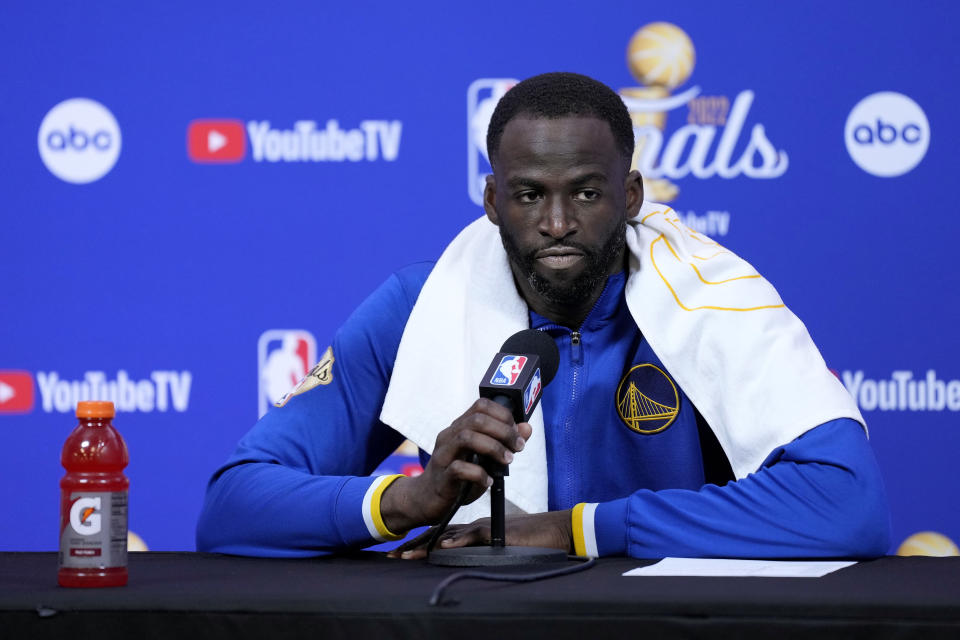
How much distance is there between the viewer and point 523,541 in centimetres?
142

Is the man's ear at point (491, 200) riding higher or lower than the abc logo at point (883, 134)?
lower

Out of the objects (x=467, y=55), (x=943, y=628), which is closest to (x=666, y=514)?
(x=943, y=628)

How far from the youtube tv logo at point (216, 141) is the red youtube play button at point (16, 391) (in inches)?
25.6

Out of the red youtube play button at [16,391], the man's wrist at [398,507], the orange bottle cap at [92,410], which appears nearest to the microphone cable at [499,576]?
the man's wrist at [398,507]

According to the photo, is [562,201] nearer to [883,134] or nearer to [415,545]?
[415,545]

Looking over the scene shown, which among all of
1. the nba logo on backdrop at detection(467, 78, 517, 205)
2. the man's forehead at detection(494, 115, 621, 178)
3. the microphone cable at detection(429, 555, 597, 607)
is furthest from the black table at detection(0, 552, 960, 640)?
the nba logo on backdrop at detection(467, 78, 517, 205)

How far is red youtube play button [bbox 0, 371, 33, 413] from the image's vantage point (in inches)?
105

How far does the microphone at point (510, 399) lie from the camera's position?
124 centimetres

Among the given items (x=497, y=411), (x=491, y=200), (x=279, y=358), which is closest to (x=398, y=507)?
(x=497, y=411)

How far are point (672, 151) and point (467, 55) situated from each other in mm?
523

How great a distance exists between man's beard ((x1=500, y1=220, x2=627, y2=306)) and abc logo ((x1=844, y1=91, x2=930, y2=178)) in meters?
0.93

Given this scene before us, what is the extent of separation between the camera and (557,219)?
69.5 inches

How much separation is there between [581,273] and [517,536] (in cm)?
52

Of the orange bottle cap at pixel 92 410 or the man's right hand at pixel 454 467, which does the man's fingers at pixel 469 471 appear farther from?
the orange bottle cap at pixel 92 410
